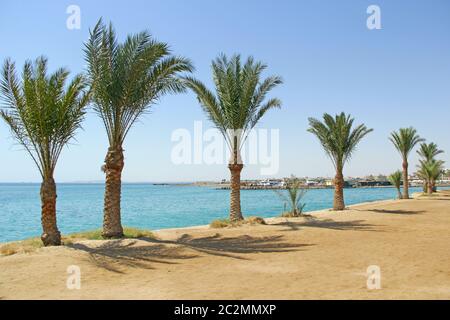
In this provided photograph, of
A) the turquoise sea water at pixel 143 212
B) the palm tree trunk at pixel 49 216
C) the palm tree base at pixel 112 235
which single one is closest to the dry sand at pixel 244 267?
the palm tree trunk at pixel 49 216

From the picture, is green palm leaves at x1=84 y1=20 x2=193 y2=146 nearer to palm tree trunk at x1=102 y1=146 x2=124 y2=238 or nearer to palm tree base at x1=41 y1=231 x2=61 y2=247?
palm tree trunk at x1=102 y1=146 x2=124 y2=238

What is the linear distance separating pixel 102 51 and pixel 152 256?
6957 millimetres

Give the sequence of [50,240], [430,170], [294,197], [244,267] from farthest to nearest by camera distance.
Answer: [430,170] < [294,197] < [50,240] < [244,267]

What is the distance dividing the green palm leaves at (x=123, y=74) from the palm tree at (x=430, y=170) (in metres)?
36.7

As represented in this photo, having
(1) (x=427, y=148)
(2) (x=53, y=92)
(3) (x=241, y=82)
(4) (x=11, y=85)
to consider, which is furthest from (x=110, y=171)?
(1) (x=427, y=148)

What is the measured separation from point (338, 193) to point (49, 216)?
688 inches

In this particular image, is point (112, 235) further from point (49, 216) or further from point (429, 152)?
point (429, 152)

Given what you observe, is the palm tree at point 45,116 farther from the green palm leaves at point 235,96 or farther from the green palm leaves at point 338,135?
the green palm leaves at point 338,135

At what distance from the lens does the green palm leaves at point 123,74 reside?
11.8 m

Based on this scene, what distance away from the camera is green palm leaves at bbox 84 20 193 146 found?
11828 millimetres

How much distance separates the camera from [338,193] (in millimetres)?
23328

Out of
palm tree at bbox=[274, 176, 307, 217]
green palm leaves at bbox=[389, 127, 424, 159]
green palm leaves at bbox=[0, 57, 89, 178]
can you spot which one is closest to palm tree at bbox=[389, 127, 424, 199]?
green palm leaves at bbox=[389, 127, 424, 159]

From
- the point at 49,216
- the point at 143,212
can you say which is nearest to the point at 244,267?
the point at 49,216
